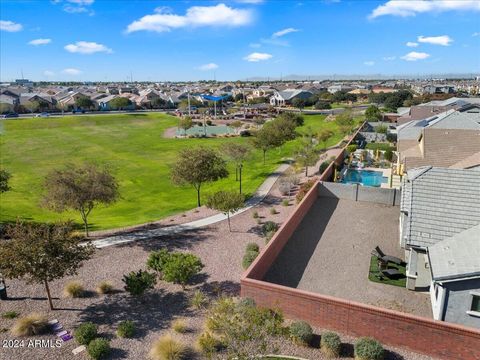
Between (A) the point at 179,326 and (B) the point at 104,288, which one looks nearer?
(A) the point at 179,326

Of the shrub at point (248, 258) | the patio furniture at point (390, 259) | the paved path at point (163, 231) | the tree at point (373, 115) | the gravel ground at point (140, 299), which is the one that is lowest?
the gravel ground at point (140, 299)

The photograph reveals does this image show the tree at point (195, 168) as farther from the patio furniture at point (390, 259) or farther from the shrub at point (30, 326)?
the shrub at point (30, 326)

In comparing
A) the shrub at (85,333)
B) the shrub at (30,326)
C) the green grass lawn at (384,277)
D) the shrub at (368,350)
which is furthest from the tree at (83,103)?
A: the shrub at (368,350)

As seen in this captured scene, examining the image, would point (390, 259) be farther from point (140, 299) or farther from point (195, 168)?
point (195, 168)

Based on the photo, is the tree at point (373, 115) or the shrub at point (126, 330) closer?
the shrub at point (126, 330)

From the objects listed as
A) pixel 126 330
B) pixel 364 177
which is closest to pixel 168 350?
pixel 126 330

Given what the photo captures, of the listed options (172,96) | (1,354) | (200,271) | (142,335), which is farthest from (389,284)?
(172,96)
